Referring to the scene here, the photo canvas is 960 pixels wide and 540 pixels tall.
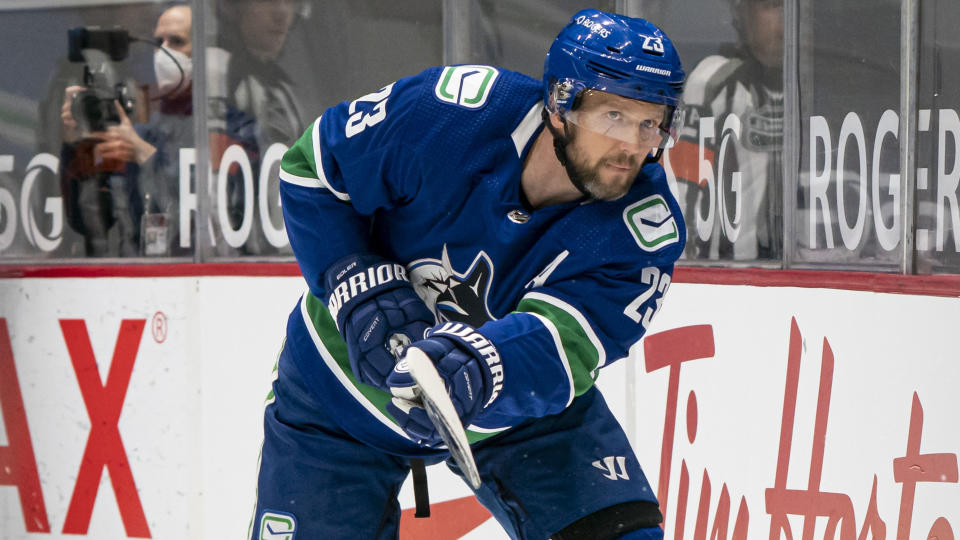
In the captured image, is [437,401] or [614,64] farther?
[614,64]

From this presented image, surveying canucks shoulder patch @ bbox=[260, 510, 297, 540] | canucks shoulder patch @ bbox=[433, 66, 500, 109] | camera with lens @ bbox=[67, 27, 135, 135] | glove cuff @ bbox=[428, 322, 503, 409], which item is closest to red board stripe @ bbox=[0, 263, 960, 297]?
camera with lens @ bbox=[67, 27, 135, 135]

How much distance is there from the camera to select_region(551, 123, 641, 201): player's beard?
1.88m

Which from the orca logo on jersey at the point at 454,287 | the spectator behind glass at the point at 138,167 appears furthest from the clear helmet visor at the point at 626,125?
the spectator behind glass at the point at 138,167

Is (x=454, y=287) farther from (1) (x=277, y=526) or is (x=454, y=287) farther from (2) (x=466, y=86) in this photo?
(1) (x=277, y=526)

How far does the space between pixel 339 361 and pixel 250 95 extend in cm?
186

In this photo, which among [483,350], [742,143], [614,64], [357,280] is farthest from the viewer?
[742,143]

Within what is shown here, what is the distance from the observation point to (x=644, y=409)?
3102 mm

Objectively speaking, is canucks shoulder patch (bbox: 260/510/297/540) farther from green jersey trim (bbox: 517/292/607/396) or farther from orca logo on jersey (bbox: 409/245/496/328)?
green jersey trim (bbox: 517/292/607/396)

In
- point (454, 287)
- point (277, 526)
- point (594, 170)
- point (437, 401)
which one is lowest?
point (277, 526)

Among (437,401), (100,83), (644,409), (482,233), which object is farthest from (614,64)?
(100,83)

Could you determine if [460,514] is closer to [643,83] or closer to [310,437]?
[310,437]

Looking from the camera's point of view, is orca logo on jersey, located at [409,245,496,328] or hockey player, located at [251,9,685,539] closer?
hockey player, located at [251,9,685,539]

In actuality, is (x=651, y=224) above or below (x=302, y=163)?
below

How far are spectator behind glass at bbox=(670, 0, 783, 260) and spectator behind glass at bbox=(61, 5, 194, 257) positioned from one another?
5.06 feet
